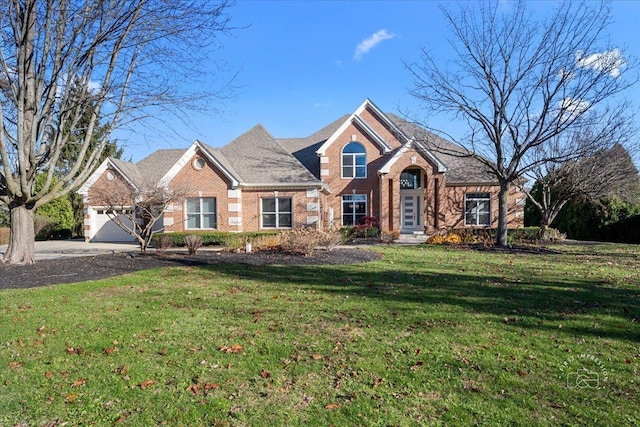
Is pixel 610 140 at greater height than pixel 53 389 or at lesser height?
greater

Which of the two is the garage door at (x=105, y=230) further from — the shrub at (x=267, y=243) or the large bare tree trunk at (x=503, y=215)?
the large bare tree trunk at (x=503, y=215)

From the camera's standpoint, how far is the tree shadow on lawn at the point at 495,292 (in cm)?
584

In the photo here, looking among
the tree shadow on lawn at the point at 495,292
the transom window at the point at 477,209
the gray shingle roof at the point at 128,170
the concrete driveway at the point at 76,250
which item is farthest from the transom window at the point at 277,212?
the transom window at the point at 477,209

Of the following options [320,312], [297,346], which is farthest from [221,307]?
[297,346]

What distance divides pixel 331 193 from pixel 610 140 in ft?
50.4

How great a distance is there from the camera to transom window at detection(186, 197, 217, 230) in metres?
21.8

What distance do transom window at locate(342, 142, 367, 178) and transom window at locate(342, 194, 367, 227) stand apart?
56.8 inches

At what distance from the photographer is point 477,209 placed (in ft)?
84.5

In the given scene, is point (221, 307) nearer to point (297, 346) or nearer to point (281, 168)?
point (297, 346)


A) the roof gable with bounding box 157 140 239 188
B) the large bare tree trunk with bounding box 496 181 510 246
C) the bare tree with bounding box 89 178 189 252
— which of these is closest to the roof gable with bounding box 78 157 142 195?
the roof gable with bounding box 157 140 239 188

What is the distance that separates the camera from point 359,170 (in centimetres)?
2600

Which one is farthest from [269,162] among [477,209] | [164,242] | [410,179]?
[477,209]

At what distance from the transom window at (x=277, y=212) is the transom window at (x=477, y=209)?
12195 mm

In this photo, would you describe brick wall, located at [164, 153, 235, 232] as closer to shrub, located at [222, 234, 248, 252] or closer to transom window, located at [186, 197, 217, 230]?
transom window, located at [186, 197, 217, 230]
